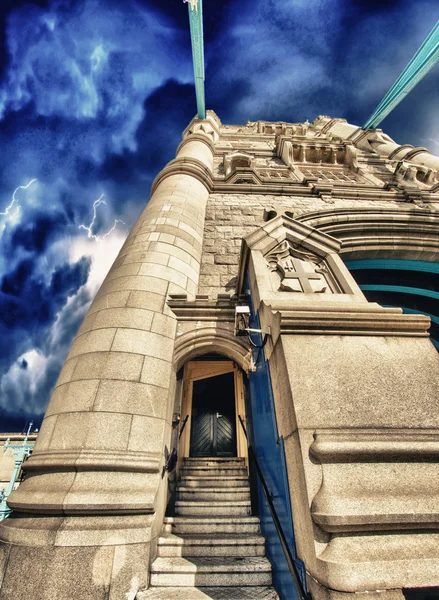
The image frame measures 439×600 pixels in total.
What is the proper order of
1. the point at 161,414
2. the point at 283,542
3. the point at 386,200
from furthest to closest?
the point at 386,200 < the point at 161,414 < the point at 283,542

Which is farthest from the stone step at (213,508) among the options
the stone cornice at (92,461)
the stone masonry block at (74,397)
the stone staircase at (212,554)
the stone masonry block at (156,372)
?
the stone masonry block at (74,397)

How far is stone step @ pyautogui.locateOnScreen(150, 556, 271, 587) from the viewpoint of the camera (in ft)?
9.19

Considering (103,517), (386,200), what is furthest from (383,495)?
(386,200)

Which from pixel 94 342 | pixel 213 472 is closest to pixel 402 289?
pixel 213 472

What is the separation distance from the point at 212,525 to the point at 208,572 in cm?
92

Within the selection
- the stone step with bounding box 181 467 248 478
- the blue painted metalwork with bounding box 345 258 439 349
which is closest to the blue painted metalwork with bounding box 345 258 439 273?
the blue painted metalwork with bounding box 345 258 439 349

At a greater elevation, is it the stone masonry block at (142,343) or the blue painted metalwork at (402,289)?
the blue painted metalwork at (402,289)

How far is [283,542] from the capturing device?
7.84 ft

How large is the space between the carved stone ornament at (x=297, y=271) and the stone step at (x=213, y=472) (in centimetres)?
466

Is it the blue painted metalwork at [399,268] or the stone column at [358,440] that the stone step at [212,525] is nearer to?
the stone column at [358,440]

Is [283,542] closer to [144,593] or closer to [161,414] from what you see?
[144,593]

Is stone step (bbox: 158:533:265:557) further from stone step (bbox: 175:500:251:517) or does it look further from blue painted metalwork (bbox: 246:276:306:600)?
stone step (bbox: 175:500:251:517)

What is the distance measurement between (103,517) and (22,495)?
1.03 metres

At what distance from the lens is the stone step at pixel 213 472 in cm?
583
